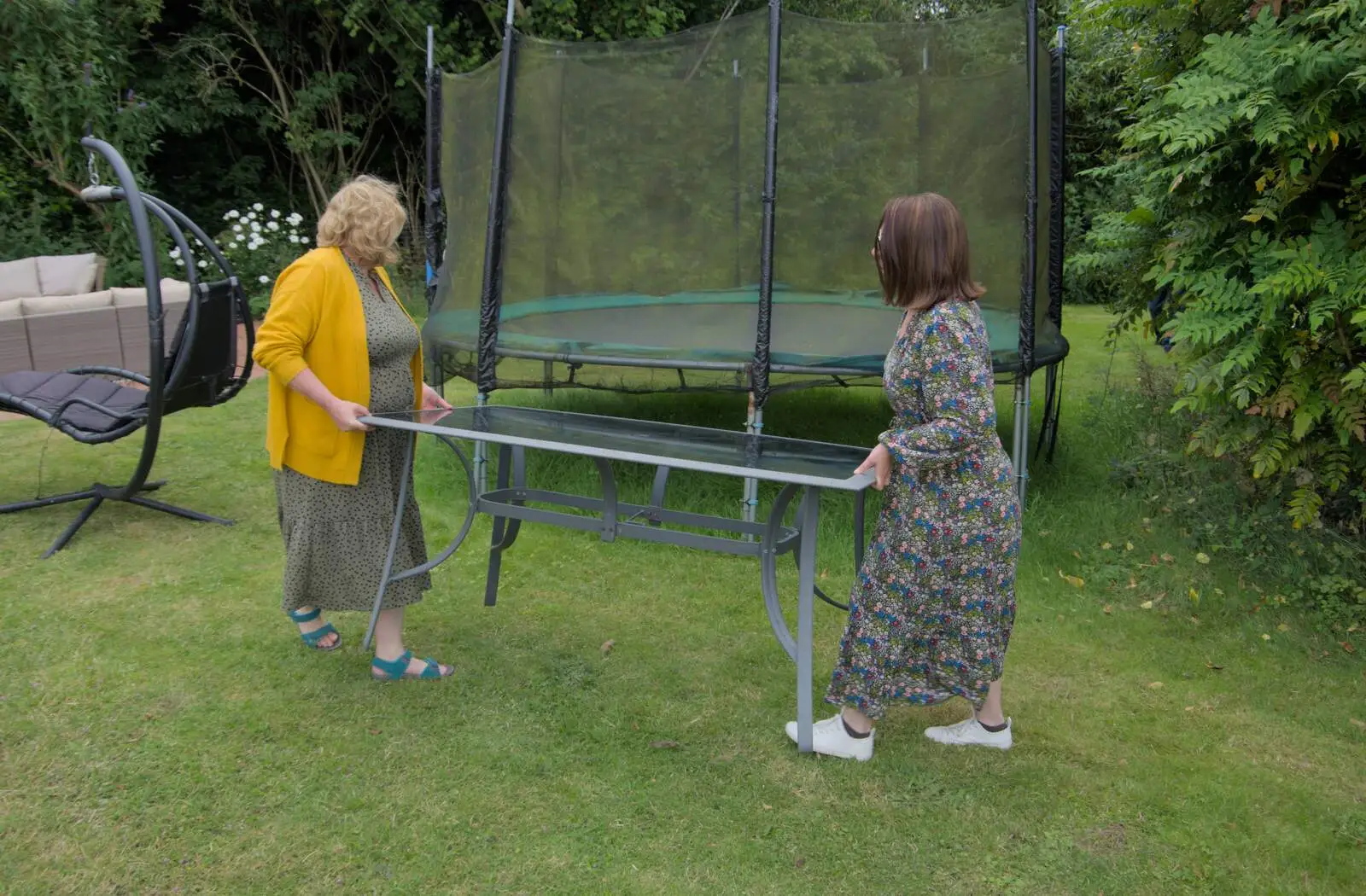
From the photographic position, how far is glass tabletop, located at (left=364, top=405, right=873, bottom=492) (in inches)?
99.9

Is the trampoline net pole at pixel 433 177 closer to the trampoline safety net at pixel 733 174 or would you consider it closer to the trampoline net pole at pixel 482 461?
the trampoline safety net at pixel 733 174

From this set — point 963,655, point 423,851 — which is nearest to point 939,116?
point 963,655

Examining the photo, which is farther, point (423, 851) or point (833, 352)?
point (833, 352)

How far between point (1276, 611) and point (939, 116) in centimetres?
257

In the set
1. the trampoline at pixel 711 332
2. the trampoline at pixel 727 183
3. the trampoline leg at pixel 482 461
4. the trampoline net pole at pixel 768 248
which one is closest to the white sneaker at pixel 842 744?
the trampoline net pole at pixel 768 248

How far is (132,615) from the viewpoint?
3656 millimetres

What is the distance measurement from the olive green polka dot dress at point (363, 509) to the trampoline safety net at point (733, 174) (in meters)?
1.71

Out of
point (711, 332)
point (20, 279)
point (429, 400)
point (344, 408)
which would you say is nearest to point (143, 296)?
point (20, 279)

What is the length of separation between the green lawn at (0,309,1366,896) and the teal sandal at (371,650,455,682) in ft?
0.20

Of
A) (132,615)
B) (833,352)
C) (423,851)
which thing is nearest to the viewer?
(423,851)

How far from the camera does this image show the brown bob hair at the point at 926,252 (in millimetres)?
2492

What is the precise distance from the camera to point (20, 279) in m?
8.66

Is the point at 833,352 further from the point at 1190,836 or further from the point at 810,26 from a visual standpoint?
the point at 1190,836

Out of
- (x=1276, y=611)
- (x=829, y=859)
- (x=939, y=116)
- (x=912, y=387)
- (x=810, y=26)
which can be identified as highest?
(x=810, y=26)
